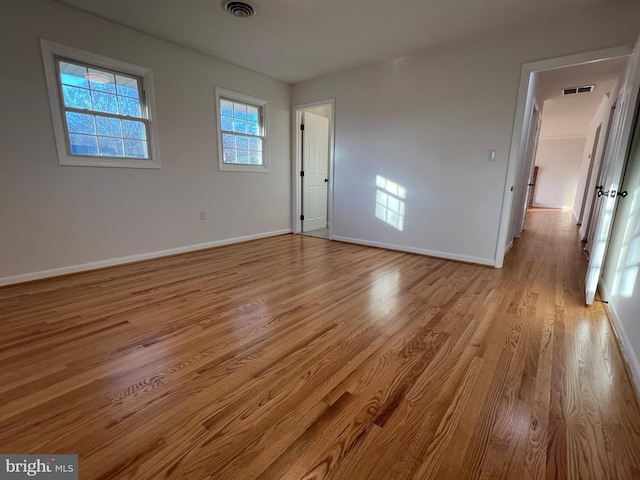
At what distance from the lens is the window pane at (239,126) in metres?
4.52

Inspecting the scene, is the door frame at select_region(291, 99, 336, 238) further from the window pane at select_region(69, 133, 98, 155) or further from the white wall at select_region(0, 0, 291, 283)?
the window pane at select_region(69, 133, 98, 155)

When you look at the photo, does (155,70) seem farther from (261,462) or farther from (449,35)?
(261,462)

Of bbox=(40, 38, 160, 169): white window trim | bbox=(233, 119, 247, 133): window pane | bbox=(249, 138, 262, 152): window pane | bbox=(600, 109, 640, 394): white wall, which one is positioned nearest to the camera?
bbox=(600, 109, 640, 394): white wall

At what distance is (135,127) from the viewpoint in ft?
11.4

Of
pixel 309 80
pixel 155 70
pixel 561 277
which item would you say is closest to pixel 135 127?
pixel 155 70

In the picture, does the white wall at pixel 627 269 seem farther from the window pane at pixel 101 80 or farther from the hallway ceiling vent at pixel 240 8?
the window pane at pixel 101 80

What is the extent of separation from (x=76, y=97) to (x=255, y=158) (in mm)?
2364

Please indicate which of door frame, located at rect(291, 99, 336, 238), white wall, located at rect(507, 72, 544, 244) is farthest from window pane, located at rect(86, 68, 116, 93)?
white wall, located at rect(507, 72, 544, 244)

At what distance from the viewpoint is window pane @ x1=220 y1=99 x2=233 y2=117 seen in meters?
4.30

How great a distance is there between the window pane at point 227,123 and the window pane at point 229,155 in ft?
0.96

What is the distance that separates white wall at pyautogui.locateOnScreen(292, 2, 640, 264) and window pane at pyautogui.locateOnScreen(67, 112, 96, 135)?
124 inches

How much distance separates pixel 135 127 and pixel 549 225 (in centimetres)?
831

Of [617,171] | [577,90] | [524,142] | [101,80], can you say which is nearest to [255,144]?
[101,80]

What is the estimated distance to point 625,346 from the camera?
1.80 m
